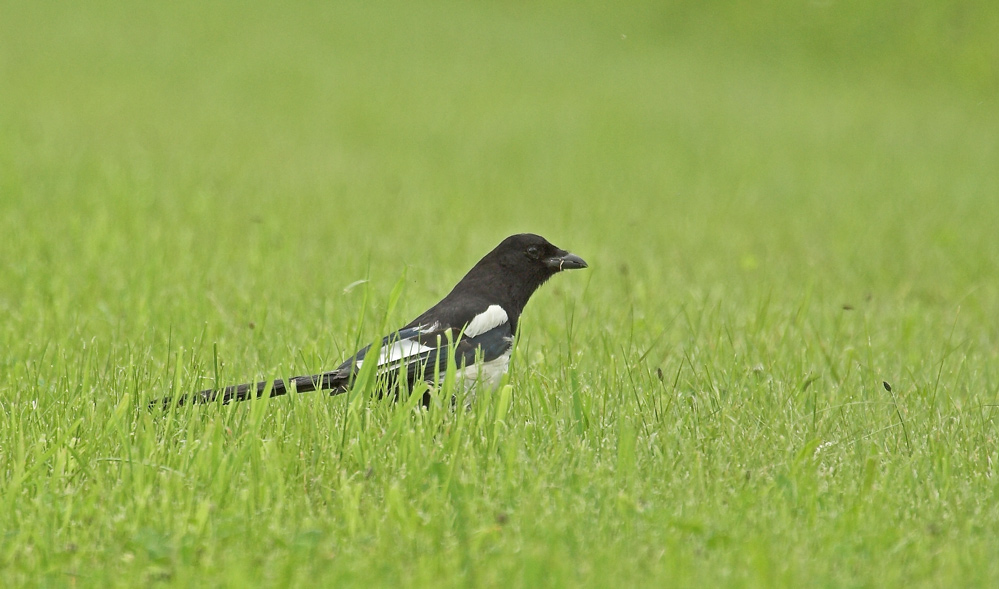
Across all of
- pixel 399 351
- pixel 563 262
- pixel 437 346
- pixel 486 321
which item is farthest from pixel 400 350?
pixel 563 262

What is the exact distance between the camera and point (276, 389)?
4.29 meters

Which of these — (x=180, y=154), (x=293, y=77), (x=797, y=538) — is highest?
(x=293, y=77)

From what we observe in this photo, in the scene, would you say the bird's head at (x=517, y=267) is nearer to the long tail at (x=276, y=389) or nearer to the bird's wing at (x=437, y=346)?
the bird's wing at (x=437, y=346)

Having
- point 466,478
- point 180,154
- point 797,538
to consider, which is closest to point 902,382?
point 797,538

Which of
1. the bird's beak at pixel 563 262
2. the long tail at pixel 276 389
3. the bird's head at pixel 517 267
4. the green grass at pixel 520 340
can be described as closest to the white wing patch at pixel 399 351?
the long tail at pixel 276 389

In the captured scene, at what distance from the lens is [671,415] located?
4.36m

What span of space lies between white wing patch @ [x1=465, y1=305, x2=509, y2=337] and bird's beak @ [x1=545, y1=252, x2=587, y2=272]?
475mm

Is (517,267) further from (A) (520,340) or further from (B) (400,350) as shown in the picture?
(B) (400,350)

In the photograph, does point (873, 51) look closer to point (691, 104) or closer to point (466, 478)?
point (691, 104)

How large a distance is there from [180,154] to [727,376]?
9340 millimetres

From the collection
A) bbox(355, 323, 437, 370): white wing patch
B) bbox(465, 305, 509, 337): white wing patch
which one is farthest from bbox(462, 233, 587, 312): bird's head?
bbox(355, 323, 437, 370): white wing patch

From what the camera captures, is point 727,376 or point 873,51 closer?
point 727,376

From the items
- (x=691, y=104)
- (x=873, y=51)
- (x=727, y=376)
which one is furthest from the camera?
(x=873, y=51)

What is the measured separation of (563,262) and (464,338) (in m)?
0.83
